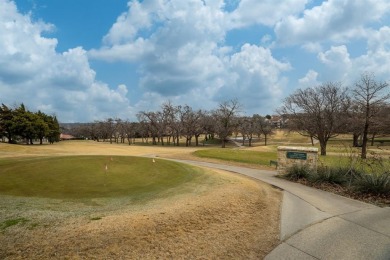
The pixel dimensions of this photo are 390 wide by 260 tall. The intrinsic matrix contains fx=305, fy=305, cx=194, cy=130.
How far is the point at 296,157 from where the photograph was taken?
2055cm

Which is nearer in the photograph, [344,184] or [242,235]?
[242,235]

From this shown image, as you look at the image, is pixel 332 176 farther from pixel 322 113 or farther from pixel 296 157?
pixel 322 113

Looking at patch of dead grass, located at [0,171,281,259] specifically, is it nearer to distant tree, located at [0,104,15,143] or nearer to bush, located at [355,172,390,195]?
bush, located at [355,172,390,195]

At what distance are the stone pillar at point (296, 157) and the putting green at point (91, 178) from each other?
5.84 m

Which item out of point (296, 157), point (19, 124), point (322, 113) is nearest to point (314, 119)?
point (322, 113)

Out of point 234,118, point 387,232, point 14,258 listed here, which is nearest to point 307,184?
point 387,232

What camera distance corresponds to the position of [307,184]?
17.1 m

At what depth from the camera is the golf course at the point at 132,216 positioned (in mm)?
7281

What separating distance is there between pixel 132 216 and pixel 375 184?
1051 cm

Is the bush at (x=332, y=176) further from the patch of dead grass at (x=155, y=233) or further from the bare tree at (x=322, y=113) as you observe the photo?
the bare tree at (x=322, y=113)

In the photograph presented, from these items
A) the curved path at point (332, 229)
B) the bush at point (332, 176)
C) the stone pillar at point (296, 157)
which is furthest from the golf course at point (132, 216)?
the stone pillar at point (296, 157)

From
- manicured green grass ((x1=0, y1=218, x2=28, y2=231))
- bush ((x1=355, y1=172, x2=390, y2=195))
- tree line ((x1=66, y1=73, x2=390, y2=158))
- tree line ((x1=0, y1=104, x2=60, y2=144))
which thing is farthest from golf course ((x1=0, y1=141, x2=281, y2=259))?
tree line ((x1=0, y1=104, x2=60, y2=144))

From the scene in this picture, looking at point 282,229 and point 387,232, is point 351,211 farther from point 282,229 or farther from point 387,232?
point 282,229

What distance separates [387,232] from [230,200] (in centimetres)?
536
